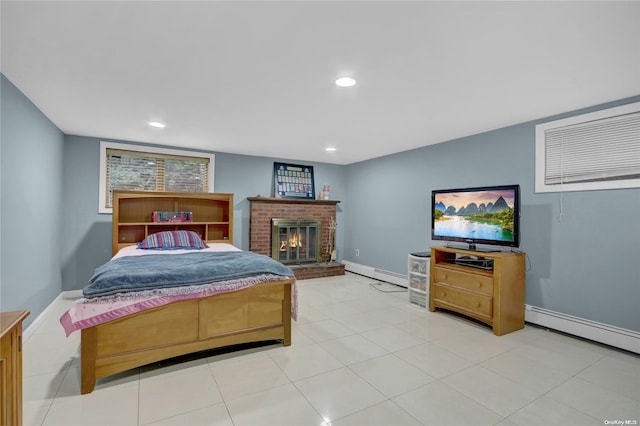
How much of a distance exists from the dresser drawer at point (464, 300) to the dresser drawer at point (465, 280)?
0.20 feet

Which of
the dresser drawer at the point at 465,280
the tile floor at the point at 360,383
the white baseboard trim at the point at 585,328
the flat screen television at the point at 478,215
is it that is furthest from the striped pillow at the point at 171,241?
the white baseboard trim at the point at 585,328

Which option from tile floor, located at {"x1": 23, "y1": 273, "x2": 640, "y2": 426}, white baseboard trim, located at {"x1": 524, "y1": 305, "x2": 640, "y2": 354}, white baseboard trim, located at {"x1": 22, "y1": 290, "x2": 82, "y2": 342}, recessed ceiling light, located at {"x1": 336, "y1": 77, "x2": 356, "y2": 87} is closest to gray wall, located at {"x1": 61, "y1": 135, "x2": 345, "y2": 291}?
white baseboard trim, located at {"x1": 22, "y1": 290, "x2": 82, "y2": 342}

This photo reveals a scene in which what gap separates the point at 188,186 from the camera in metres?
4.91

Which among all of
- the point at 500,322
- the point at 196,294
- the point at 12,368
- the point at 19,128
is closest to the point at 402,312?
the point at 500,322

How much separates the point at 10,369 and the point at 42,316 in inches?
104

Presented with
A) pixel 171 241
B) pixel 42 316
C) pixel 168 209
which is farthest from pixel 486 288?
pixel 42 316

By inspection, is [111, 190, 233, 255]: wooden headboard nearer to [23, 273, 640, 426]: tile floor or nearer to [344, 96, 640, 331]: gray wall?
[23, 273, 640, 426]: tile floor

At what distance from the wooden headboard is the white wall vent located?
13.7ft

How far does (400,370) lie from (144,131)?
Answer: 4.05 meters

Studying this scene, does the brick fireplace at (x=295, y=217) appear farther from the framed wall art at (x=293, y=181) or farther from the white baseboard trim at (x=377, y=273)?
the white baseboard trim at (x=377, y=273)

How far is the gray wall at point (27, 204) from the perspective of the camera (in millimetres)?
2428

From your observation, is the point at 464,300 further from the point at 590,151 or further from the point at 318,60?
the point at 318,60

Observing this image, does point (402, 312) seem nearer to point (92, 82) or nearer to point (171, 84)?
point (171, 84)

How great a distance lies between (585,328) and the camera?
2.88m
